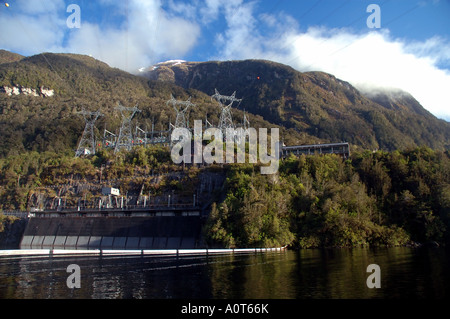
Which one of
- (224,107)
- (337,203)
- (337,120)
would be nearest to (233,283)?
(337,203)

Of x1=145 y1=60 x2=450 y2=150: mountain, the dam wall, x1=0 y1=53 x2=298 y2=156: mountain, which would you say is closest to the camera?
the dam wall

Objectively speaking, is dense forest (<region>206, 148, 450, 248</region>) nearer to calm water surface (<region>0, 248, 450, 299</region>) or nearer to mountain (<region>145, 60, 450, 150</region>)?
calm water surface (<region>0, 248, 450, 299</region>)

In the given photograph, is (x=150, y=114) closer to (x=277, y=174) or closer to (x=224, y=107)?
(x=224, y=107)

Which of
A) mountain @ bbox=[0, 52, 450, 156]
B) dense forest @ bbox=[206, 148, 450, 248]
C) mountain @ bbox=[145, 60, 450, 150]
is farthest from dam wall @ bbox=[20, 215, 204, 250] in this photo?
mountain @ bbox=[145, 60, 450, 150]

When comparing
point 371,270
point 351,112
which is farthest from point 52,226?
point 351,112

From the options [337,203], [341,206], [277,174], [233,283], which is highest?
[277,174]

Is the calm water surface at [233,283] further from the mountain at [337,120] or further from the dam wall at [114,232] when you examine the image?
the mountain at [337,120]

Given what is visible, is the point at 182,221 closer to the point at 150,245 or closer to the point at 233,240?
the point at 150,245
